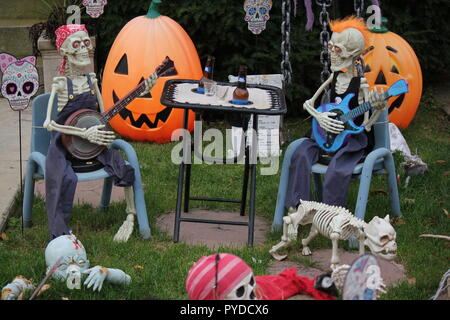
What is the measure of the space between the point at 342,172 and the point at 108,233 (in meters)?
1.65

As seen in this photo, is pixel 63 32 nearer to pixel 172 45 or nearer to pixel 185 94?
pixel 185 94

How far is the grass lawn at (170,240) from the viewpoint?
14.3 feet

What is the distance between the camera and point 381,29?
292 inches

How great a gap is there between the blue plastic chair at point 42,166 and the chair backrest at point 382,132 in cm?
168

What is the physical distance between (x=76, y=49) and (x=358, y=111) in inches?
75.9

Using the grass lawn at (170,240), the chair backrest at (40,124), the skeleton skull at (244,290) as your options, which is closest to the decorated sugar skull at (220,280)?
the skeleton skull at (244,290)

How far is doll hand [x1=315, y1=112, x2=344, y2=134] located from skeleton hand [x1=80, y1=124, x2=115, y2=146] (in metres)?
→ 1.43

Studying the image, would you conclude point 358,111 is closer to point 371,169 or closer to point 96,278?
point 371,169

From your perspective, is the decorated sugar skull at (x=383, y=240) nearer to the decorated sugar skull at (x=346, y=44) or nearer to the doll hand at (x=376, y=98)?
the doll hand at (x=376, y=98)

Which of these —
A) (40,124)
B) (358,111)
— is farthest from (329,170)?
(40,124)

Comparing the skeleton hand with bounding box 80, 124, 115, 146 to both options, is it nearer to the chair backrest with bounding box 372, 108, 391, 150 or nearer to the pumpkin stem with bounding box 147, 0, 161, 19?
the chair backrest with bounding box 372, 108, 391, 150
